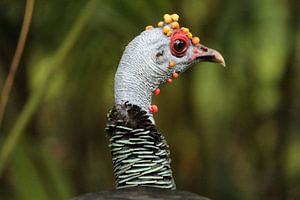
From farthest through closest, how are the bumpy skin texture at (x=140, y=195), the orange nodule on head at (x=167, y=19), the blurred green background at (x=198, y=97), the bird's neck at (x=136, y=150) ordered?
the blurred green background at (x=198, y=97) → the orange nodule on head at (x=167, y=19) → the bird's neck at (x=136, y=150) → the bumpy skin texture at (x=140, y=195)

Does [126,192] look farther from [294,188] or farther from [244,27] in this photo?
[294,188]

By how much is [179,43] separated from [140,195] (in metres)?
0.53

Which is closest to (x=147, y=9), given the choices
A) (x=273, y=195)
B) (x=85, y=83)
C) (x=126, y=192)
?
(x=85, y=83)

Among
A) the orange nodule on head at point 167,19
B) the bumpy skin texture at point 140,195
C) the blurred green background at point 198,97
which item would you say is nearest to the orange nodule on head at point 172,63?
the orange nodule on head at point 167,19

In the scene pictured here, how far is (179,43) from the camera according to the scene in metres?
2.28

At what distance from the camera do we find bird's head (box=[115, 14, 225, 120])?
2.18m

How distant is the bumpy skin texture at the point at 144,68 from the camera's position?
2184 mm

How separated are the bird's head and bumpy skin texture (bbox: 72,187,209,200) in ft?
0.97

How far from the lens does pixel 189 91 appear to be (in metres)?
4.17

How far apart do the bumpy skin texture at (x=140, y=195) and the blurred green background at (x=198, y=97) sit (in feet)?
4.25

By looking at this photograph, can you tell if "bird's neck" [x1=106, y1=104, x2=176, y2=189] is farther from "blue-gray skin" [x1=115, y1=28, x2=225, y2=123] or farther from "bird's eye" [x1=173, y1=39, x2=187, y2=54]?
"bird's eye" [x1=173, y1=39, x2=187, y2=54]

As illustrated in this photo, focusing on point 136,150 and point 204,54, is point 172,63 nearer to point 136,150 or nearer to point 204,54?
point 204,54

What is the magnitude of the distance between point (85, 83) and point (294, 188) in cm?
117

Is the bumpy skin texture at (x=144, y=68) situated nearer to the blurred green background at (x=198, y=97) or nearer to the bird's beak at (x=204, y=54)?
the bird's beak at (x=204, y=54)
